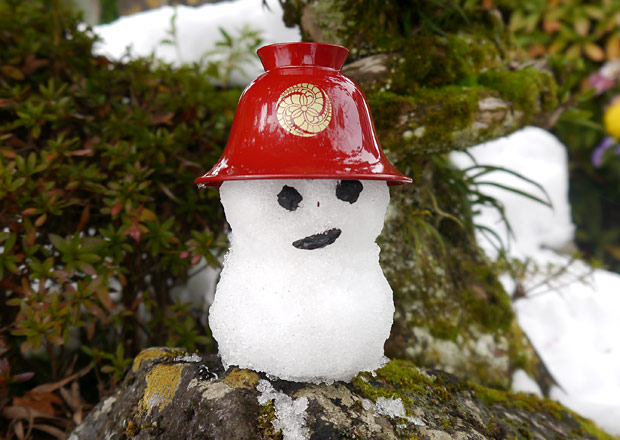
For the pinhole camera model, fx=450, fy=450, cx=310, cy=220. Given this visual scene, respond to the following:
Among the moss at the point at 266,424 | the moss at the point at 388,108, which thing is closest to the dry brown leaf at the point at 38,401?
the moss at the point at 266,424

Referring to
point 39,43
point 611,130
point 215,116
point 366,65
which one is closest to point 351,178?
point 366,65

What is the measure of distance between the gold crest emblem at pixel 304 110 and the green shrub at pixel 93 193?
31.6 inches

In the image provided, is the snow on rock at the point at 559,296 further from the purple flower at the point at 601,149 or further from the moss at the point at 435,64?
the moss at the point at 435,64

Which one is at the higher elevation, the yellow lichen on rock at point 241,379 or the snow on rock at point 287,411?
the yellow lichen on rock at point 241,379

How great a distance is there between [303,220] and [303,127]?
253mm

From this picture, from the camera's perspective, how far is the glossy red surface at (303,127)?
3.88ft

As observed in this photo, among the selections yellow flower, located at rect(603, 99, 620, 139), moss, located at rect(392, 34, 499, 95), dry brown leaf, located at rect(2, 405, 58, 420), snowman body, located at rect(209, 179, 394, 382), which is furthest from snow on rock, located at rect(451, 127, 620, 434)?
dry brown leaf, located at rect(2, 405, 58, 420)

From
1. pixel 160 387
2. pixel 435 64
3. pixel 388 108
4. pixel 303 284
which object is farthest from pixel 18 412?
pixel 435 64

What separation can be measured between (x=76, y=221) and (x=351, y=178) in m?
1.39

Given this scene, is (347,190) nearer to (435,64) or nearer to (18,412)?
(435,64)

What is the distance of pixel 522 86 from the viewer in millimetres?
2146

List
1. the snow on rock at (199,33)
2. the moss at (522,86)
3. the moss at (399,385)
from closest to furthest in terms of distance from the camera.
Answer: the moss at (399,385) < the moss at (522,86) < the snow on rock at (199,33)

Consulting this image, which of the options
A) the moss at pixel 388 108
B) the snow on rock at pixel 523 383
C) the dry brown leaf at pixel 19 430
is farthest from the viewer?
the snow on rock at pixel 523 383

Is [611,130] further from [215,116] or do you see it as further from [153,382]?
[153,382]
